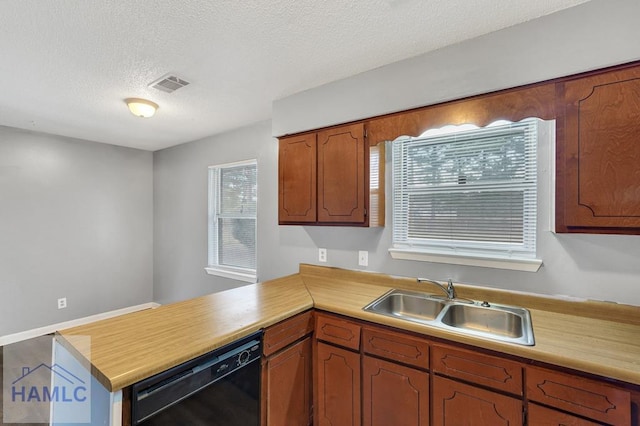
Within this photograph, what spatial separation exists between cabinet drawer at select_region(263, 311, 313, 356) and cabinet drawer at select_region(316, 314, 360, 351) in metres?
0.07

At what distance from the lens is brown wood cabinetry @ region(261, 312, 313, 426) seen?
5.12ft

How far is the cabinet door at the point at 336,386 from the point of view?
1.67 meters

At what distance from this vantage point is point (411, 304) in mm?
1972

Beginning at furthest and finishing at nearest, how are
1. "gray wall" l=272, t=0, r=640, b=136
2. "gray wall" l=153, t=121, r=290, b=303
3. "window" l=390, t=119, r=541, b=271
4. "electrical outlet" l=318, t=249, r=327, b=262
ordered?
"gray wall" l=153, t=121, r=290, b=303, "electrical outlet" l=318, t=249, r=327, b=262, "window" l=390, t=119, r=541, b=271, "gray wall" l=272, t=0, r=640, b=136

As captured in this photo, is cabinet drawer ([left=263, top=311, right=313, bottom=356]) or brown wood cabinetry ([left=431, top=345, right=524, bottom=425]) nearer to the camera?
brown wood cabinetry ([left=431, top=345, right=524, bottom=425])

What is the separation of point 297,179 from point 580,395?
1964 mm

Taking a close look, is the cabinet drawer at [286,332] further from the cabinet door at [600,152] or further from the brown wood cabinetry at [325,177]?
the cabinet door at [600,152]

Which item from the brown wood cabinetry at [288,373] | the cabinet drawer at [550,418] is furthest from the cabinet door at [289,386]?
the cabinet drawer at [550,418]

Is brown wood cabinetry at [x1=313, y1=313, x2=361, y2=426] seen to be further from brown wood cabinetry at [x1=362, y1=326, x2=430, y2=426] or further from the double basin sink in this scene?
the double basin sink

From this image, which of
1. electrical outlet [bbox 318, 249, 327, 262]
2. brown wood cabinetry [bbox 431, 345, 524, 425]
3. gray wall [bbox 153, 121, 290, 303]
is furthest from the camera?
gray wall [bbox 153, 121, 290, 303]

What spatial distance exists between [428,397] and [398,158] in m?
1.57

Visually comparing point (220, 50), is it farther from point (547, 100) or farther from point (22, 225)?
point (22, 225)

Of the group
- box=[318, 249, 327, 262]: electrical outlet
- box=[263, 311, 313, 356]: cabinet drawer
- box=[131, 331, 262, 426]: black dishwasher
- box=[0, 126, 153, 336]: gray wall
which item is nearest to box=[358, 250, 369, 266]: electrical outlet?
box=[318, 249, 327, 262]: electrical outlet

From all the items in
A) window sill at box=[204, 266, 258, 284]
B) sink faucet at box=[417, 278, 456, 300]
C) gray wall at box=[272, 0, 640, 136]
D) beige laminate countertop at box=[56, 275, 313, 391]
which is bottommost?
window sill at box=[204, 266, 258, 284]
